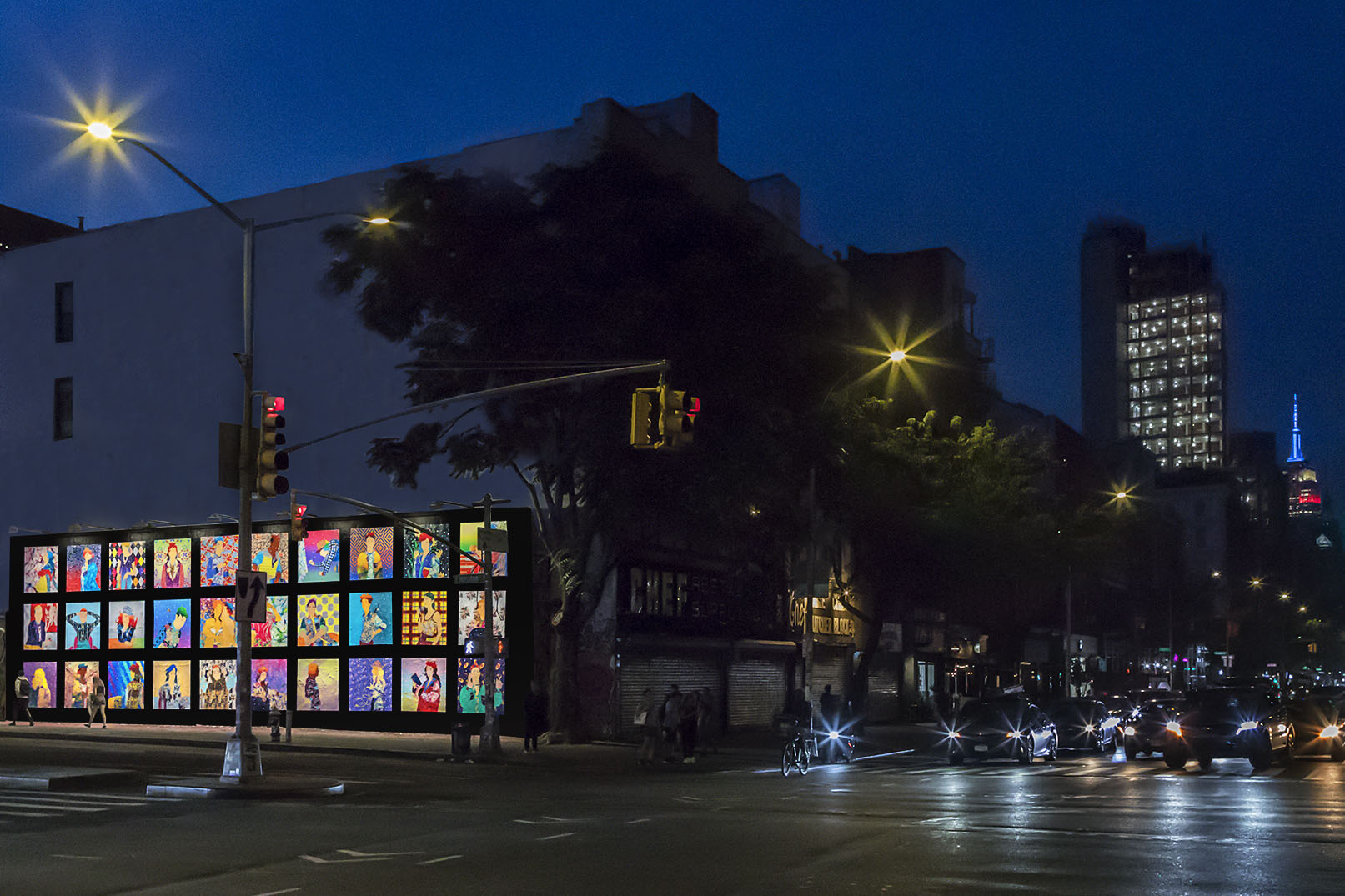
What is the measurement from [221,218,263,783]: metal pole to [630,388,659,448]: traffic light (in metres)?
6.91

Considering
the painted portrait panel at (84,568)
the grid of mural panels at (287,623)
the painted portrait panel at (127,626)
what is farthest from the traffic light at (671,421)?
the painted portrait panel at (84,568)

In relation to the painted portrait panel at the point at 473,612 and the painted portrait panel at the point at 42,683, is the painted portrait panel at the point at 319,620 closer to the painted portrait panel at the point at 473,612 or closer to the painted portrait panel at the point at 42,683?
the painted portrait panel at the point at 473,612

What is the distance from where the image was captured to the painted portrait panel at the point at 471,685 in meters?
44.0

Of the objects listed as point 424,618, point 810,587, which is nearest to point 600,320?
point 810,587

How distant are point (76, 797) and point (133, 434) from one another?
34.4 meters

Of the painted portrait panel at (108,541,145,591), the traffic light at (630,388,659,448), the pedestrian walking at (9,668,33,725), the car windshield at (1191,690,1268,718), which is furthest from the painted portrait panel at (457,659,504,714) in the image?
the traffic light at (630,388,659,448)

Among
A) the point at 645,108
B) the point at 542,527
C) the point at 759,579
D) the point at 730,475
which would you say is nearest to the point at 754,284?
the point at 730,475

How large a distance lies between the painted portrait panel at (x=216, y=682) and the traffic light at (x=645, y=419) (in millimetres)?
31735

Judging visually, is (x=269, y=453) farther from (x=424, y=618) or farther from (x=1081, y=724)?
(x=1081, y=724)

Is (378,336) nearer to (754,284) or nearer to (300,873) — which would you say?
(754,284)

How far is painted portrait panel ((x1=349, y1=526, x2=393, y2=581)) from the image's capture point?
46.7 metres

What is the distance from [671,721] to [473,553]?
41.8 feet

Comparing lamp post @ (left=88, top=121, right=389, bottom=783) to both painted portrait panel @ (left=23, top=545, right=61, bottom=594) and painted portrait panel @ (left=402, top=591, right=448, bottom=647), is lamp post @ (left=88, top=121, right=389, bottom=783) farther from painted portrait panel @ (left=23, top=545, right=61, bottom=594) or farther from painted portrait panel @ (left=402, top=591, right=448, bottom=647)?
painted portrait panel @ (left=23, top=545, right=61, bottom=594)

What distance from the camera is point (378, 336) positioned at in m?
47.8
